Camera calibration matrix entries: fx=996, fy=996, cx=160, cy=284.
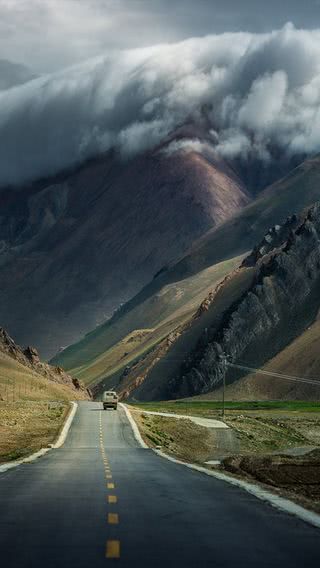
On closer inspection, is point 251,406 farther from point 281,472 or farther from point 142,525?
point 142,525

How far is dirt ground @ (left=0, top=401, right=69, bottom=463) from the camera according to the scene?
5503cm

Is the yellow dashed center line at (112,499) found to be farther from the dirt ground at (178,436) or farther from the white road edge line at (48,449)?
the dirt ground at (178,436)

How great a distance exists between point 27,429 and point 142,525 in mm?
59581

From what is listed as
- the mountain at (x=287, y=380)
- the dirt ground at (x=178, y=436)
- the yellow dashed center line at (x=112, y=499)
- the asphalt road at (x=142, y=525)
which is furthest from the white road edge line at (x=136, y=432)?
the mountain at (x=287, y=380)

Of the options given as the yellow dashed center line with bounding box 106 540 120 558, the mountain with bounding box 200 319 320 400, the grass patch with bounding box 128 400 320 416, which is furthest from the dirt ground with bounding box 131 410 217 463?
the mountain with bounding box 200 319 320 400

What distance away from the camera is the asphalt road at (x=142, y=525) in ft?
44.4

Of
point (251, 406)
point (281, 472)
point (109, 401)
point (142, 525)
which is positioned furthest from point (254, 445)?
point (251, 406)

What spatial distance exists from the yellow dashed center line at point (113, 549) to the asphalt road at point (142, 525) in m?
0.01

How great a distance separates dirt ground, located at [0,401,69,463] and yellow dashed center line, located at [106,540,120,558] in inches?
1198

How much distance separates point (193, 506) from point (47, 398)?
438 feet


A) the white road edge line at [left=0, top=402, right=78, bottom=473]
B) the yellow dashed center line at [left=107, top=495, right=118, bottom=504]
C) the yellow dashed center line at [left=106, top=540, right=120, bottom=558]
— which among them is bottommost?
the yellow dashed center line at [left=106, top=540, right=120, bottom=558]

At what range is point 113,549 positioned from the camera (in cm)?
1409

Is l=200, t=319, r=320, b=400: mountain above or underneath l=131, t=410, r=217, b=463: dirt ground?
above

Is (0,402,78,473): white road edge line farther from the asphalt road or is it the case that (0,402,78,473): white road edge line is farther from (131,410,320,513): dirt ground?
(131,410,320,513): dirt ground
